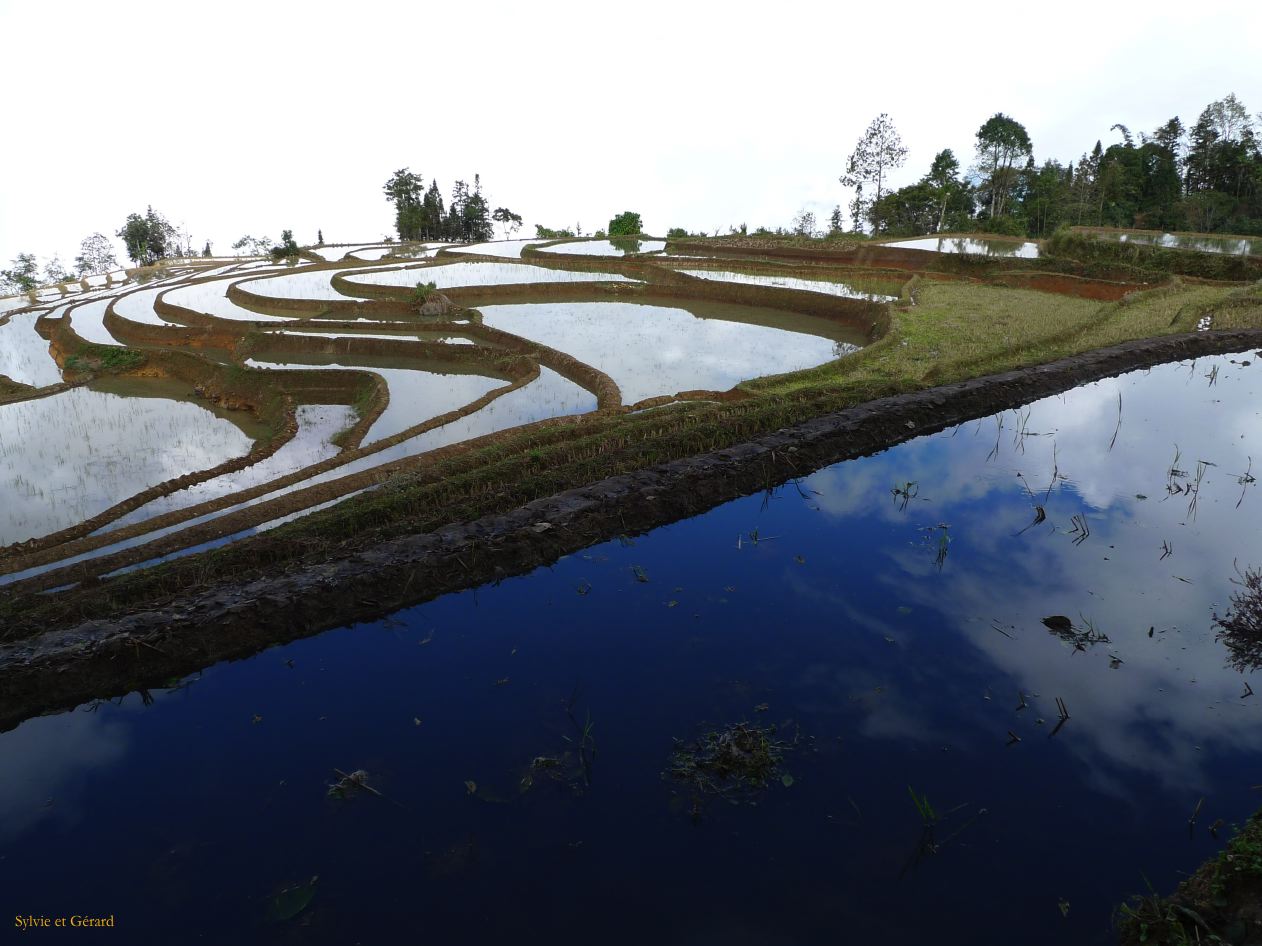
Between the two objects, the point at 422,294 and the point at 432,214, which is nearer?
the point at 422,294

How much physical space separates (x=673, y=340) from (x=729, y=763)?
11.7 m

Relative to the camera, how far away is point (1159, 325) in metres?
12.4

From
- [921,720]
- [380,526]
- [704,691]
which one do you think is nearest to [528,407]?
[380,526]

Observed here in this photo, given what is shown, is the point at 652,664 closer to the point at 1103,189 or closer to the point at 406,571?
the point at 406,571

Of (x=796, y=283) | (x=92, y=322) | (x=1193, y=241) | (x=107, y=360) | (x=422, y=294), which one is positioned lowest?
(x=107, y=360)

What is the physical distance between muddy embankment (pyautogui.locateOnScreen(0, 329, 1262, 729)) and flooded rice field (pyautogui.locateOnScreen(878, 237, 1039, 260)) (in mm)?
16400

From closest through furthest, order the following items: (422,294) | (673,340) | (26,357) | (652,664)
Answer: (652,664) < (673,340) < (26,357) < (422,294)

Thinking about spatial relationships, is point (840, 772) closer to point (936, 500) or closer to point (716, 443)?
point (936, 500)

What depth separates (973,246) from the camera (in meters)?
23.9

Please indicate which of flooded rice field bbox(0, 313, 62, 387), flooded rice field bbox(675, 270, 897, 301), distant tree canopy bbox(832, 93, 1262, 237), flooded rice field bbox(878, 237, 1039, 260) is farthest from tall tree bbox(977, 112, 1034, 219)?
flooded rice field bbox(0, 313, 62, 387)

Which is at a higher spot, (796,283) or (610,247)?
(610,247)

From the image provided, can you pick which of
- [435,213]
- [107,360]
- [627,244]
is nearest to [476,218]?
[435,213]

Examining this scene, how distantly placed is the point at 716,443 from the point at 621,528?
202cm

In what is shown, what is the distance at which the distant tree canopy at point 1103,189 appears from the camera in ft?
91.1
